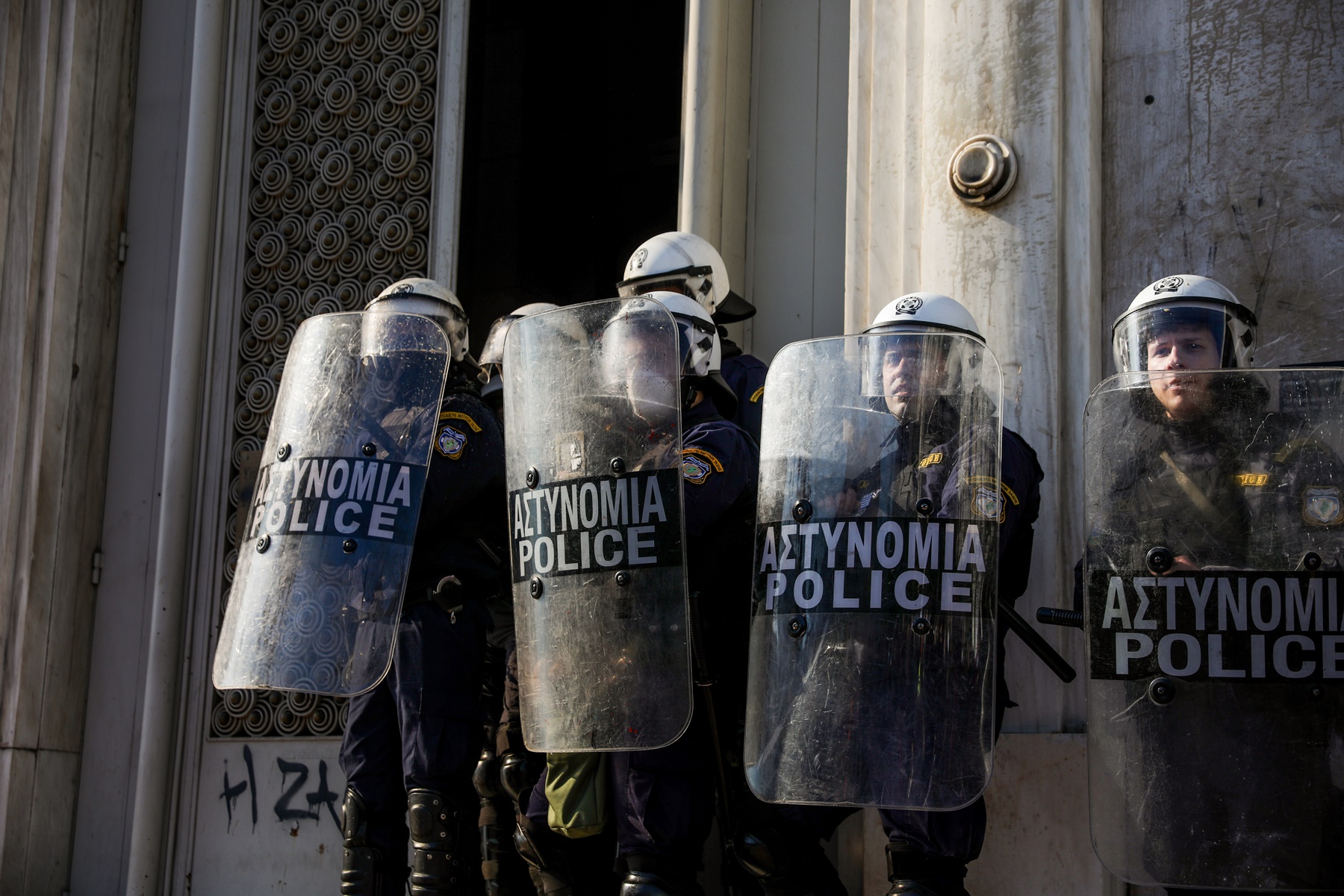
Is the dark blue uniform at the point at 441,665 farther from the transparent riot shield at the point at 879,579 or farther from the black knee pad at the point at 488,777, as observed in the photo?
the transparent riot shield at the point at 879,579

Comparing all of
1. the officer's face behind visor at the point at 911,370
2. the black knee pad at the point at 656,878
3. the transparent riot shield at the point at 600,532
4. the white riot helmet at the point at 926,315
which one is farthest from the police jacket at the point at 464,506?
the officer's face behind visor at the point at 911,370

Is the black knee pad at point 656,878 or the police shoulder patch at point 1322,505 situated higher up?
the police shoulder patch at point 1322,505

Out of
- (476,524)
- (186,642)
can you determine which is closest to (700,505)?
(476,524)

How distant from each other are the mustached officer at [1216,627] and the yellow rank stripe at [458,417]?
1731 mm

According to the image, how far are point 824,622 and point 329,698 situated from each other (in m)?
2.80

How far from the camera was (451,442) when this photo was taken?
4199 millimetres

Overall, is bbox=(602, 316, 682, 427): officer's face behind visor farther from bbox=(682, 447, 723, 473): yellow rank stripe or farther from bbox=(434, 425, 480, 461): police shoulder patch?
bbox=(434, 425, 480, 461): police shoulder patch

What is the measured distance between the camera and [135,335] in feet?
20.6

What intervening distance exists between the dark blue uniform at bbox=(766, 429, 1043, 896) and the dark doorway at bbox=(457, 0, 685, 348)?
2.22 m

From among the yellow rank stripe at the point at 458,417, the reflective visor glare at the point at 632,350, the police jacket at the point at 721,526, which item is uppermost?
the reflective visor glare at the point at 632,350

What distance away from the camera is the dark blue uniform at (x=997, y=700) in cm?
340

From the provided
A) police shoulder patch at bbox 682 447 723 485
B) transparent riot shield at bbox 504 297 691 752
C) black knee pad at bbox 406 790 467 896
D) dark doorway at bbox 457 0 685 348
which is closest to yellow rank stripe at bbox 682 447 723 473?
police shoulder patch at bbox 682 447 723 485

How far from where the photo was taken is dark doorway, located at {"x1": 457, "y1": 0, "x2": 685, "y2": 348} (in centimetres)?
571

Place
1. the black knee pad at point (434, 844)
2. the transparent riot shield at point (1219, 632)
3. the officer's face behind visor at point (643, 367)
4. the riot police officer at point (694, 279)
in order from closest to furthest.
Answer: the transparent riot shield at point (1219, 632), the officer's face behind visor at point (643, 367), the black knee pad at point (434, 844), the riot police officer at point (694, 279)
